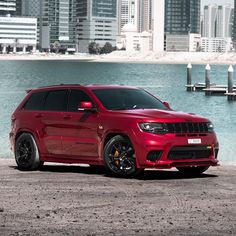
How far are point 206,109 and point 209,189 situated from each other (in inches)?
1973

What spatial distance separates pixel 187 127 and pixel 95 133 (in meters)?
1.55

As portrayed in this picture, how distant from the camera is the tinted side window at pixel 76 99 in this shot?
50.5 ft

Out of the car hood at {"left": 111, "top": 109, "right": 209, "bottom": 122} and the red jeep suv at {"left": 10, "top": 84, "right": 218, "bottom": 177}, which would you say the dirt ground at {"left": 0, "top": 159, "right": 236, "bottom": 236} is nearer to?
the red jeep suv at {"left": 10, "top": 84, "right": 218, "bottom": 177}

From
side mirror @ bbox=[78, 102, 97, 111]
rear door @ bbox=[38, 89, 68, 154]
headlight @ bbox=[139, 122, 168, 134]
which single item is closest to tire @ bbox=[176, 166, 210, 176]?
headlight @ bbox=[139, 122, 168, 134]

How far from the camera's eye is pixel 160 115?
14312 mm

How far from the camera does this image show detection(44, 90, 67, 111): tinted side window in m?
15.7

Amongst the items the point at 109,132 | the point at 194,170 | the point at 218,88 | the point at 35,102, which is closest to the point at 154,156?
the point at 109,132

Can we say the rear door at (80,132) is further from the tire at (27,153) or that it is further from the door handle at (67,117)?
the tire at (27,153)

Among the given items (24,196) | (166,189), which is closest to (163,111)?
(166,189)

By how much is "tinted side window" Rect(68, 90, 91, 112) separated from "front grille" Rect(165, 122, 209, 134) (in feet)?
6.02

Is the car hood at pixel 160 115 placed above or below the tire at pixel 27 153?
above

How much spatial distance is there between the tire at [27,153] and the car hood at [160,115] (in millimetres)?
1991

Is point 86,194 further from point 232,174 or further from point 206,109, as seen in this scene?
point 206,109

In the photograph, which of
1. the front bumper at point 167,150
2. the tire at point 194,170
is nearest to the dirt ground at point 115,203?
the tire at point 194,170
